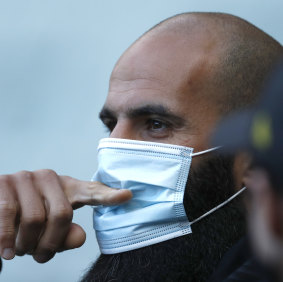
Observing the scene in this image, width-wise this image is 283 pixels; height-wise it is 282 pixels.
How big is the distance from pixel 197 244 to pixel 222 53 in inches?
37.9

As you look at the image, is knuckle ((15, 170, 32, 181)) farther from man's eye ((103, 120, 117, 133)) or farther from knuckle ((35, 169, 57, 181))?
man's eye ((103, 120, 117, 133))

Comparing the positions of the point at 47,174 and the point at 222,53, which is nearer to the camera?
the point at 47,174

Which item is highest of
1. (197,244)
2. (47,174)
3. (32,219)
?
(47,174)

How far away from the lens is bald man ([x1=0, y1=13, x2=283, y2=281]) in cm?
231

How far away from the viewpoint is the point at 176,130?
8.69 feet

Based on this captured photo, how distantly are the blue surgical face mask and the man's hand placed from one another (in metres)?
0.13

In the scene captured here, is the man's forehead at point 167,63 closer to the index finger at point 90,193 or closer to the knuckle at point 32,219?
the index finger at point 90,193

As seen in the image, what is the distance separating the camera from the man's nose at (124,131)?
103 inches

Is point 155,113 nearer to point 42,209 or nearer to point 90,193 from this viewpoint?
point 90,193

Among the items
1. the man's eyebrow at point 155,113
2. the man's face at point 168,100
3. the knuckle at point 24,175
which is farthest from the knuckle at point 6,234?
the man's eyebrow at point 155,113

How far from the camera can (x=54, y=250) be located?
2.29 metres

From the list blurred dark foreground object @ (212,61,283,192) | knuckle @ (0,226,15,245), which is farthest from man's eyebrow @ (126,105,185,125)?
blurred dark foreground object @ (212,61,283,192)

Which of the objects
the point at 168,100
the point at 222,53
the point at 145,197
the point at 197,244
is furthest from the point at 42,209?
the point at 222,53

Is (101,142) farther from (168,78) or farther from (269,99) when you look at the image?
(269,99)
